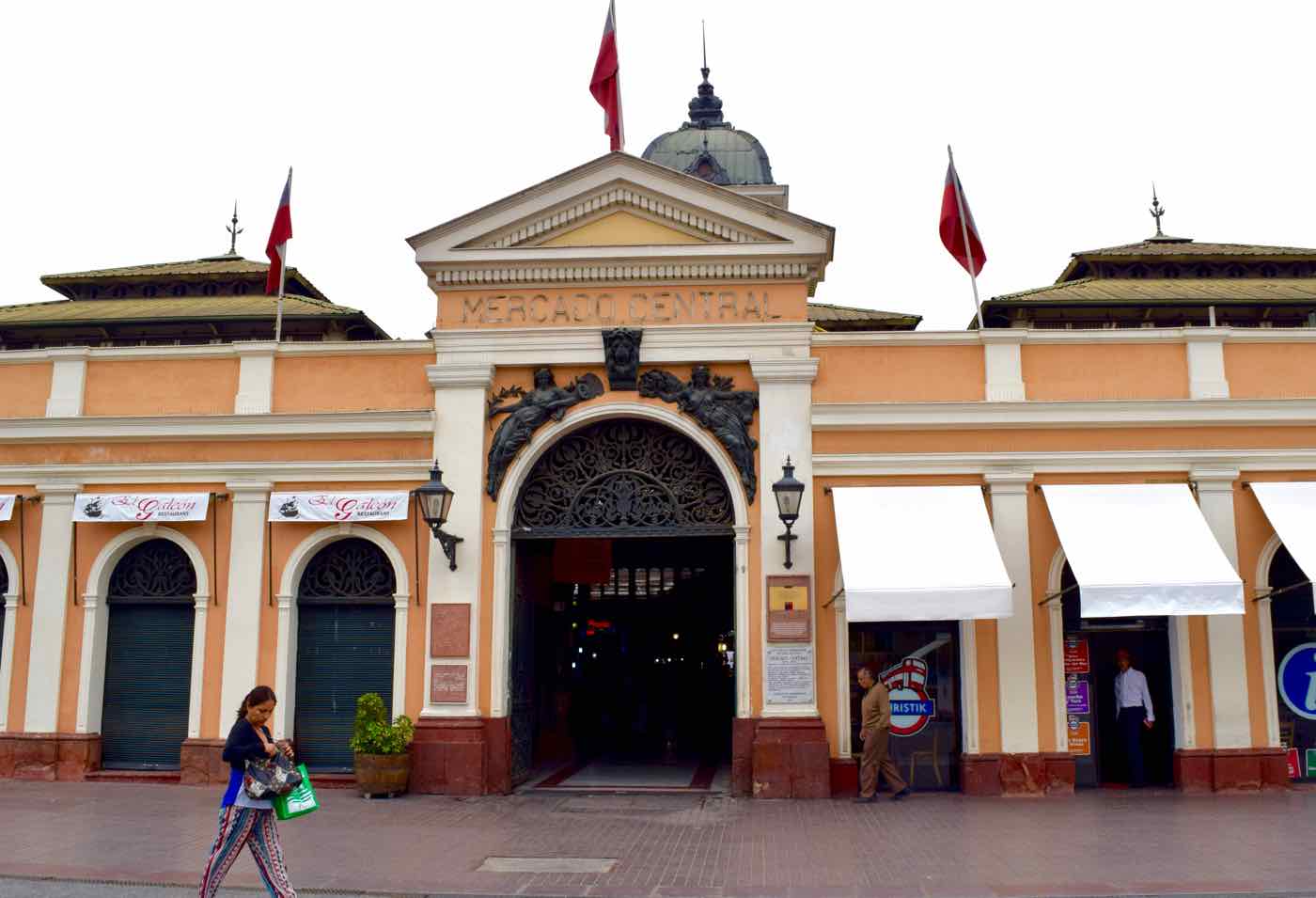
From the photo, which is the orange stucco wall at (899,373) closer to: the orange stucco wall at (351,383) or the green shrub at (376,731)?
the orange stucco wall at (351,383)

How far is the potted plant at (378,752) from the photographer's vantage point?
12.9 m

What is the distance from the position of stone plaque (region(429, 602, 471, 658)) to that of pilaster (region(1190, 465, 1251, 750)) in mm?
8876

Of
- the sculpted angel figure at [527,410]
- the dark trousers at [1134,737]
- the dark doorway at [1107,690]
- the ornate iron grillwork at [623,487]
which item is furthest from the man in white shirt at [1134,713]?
the sculpted angel figure at [527,410]

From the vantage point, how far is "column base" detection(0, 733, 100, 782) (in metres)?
14.3

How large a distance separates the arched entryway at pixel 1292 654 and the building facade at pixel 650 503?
0.15ft

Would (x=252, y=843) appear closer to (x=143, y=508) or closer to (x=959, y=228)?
(x=143, y=508)

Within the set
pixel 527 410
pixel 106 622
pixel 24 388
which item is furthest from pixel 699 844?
pixel 24 388

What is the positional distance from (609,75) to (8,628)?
10987 millimetres

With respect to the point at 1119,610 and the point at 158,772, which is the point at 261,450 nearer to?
the point at 158,772

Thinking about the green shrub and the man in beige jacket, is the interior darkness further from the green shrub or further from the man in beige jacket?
the man in beige jacket

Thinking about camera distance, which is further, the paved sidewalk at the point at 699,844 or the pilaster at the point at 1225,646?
the pilaster at the point at 1225,646

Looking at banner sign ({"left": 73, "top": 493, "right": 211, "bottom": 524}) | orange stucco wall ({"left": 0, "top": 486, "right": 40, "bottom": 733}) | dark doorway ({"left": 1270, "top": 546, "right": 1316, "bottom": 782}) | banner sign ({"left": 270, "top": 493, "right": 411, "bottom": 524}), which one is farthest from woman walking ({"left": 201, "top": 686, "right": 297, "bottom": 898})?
dark doorway ({"left": 1270, "top": 546, "right": 1316, "bottom": 782})

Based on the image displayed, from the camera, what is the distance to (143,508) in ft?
47.3

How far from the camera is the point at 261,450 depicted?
14.7 m
